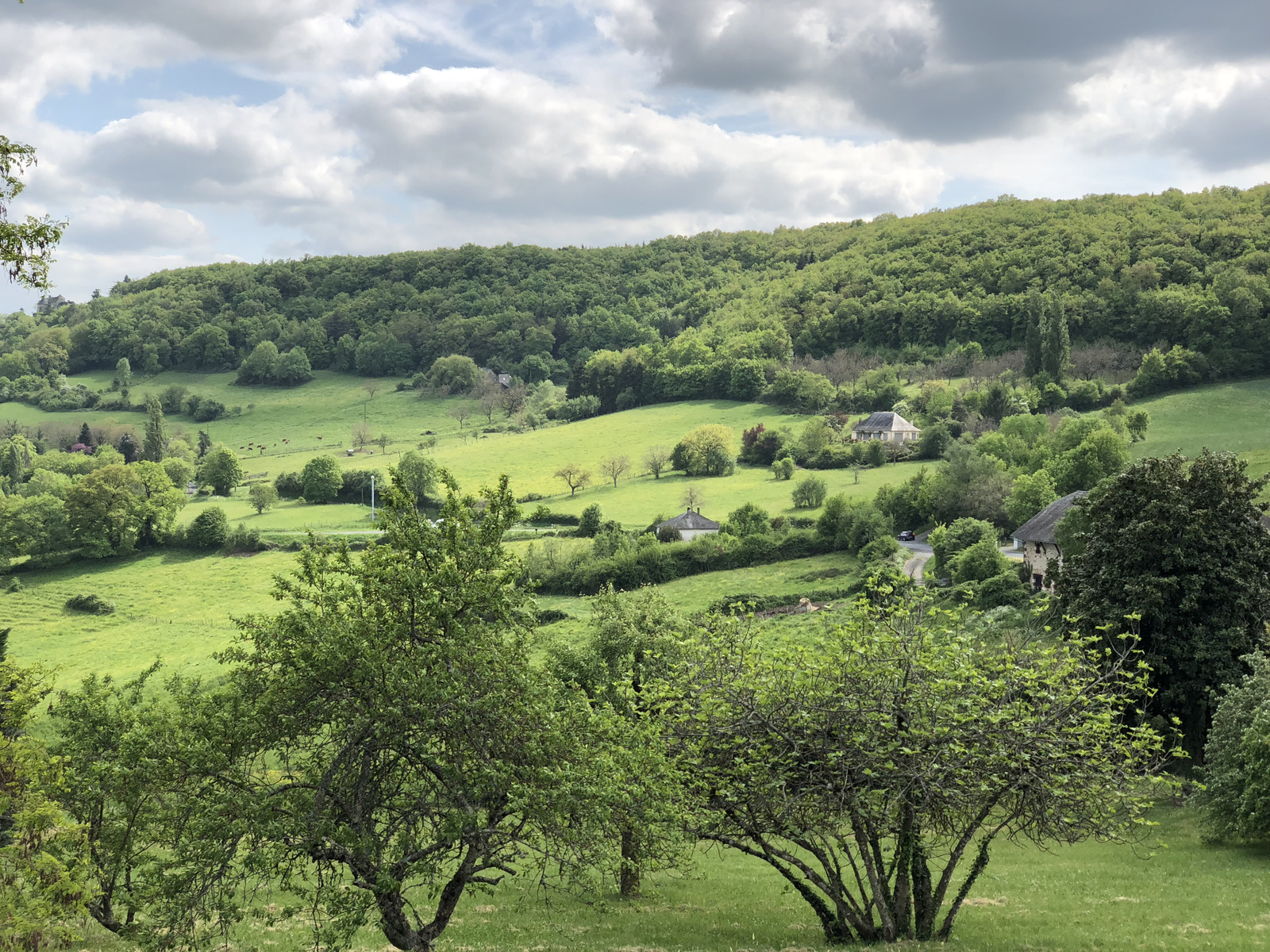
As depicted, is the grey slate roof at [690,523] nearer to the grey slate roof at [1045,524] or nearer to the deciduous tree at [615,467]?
the deciduous tree at [615,467]

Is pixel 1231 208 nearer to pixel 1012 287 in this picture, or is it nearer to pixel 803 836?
pixel 1012 287

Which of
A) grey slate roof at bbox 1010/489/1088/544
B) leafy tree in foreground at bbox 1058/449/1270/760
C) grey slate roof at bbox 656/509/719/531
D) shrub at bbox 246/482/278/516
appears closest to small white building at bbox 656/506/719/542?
grey slate roof at bbox 656/509/719/531

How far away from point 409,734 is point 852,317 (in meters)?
143

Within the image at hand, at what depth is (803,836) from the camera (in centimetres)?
1495

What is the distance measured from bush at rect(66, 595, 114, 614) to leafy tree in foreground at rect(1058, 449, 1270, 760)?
72.0 m

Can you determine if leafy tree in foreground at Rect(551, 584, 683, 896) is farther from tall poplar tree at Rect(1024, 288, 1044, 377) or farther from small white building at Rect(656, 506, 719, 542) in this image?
tall poplar tree at Rect(1024, 288, 1044, 377)

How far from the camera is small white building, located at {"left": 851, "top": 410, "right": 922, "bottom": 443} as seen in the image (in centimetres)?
10075

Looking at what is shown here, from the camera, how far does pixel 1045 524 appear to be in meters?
55.1

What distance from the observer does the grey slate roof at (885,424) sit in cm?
10162

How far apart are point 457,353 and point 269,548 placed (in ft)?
311

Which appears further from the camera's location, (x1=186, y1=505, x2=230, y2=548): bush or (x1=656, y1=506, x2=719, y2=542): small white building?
(x1=186, y1=505, x2=230, y2=548): bush

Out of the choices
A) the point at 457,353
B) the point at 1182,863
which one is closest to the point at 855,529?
the point at 1182,863

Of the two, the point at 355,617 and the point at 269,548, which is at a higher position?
the point at 355,617

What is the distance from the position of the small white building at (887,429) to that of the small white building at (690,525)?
27295 mm
